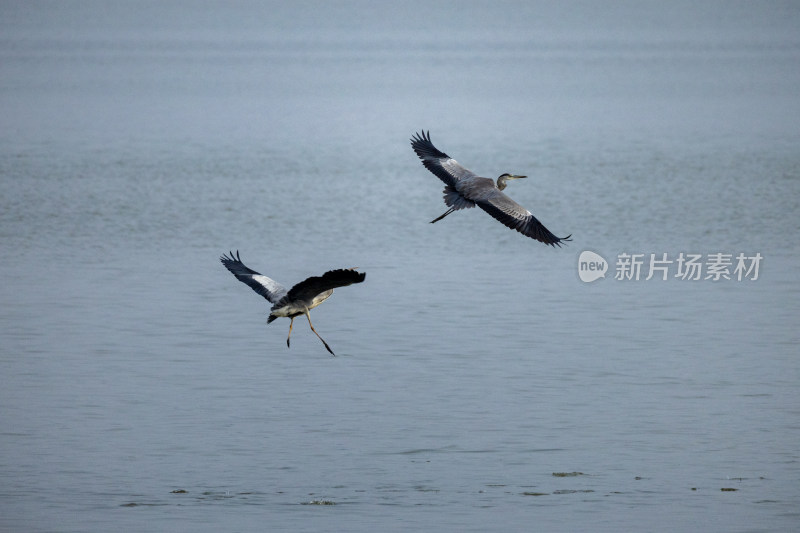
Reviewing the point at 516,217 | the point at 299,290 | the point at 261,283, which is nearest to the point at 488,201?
the point at 516,217

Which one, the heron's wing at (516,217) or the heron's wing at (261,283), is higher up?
the heron's wing at (516,217)

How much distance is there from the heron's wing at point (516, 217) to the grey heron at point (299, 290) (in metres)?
2.20

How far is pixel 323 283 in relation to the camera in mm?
9859

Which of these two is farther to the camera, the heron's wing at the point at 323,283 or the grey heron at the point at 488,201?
the grey heron at the point at 488,201

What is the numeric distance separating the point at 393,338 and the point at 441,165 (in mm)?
1943

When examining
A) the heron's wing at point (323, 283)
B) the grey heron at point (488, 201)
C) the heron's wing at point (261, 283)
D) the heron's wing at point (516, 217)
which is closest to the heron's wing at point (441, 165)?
the grey heron at point (488, 201)

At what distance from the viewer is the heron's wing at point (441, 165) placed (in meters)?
13.8

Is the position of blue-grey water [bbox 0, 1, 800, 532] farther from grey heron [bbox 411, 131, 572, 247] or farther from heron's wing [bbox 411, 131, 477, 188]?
heron's wing [bbox 411, 131, 477, 188]

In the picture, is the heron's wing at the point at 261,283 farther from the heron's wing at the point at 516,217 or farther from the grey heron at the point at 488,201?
the heron's wing at the point at 516,217

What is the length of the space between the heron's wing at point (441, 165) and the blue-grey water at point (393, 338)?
148 cm

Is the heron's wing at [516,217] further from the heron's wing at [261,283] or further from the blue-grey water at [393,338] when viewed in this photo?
the heron's wing at [261,283]

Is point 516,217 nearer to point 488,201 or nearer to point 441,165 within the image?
point 488,201

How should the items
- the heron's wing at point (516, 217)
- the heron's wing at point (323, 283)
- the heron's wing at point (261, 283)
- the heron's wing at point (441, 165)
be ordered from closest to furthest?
the heron's wing at point (323, 283) < the heron's wing at point (261, 283) < the heron's wing at point (516, 217) < the heron's wing at point (441, 165)

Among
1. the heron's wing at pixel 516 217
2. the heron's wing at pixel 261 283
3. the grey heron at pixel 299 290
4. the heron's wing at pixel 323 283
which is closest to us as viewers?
the heron's wing at pixel 323 283
